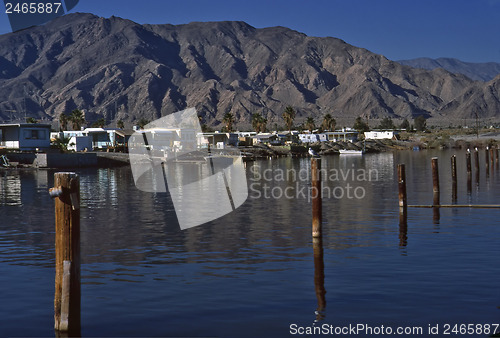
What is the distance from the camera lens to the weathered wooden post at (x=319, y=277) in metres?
18.4

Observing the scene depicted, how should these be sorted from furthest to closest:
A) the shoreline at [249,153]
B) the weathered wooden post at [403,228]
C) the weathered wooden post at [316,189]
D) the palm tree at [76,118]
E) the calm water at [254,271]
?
the palm tree at [76,118]
the shoreline at [249,153]
the weathered wooden post at [403,228]
the weathered wooden post at [316,189]
the calm water at [254,271]

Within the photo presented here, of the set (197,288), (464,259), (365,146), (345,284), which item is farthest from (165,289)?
(365,146)

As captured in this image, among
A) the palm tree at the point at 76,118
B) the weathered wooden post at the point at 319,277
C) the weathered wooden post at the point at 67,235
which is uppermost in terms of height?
the palm tree at the point at 76,118

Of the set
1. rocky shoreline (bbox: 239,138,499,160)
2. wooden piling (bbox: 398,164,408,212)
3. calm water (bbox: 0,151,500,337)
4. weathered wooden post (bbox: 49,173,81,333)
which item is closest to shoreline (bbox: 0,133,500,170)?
rocky shoreline (bbox: 239,138,499,160)

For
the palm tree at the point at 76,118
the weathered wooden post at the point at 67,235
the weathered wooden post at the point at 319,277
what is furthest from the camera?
the palm tree at the point at 76,118

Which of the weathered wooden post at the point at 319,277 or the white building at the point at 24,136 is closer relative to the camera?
the weathered wooden post at the point at 319,277

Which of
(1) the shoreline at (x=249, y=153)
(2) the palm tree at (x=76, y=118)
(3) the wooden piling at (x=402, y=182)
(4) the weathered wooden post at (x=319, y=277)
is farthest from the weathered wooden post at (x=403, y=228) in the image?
(2) the palm tree at (x=76, y=118)

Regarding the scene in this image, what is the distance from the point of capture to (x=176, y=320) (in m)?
17.6

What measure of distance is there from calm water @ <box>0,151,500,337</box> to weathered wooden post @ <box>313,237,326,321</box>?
139 mm

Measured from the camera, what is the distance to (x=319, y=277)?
2206cm

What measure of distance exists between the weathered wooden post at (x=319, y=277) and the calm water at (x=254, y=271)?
0.46 ft

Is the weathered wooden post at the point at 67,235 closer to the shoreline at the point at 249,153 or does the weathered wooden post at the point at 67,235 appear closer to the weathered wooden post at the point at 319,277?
the weathered wooden post at the point at 319,277

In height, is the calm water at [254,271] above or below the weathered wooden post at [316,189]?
below

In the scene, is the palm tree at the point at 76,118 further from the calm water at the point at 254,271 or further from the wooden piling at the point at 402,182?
the wooden piling at the point at 402,182
